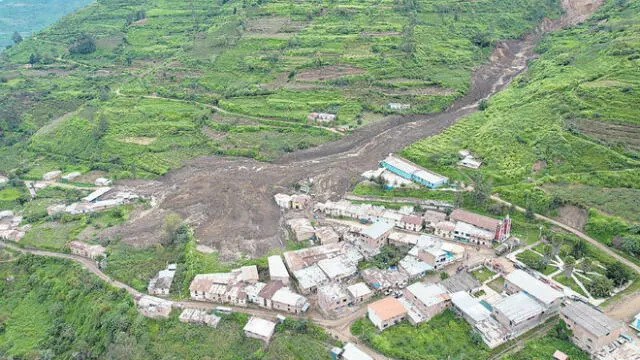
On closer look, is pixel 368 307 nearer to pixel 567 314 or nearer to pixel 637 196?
pixel 567 314

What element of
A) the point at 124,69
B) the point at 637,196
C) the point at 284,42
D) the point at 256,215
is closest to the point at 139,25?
the point at 124,69

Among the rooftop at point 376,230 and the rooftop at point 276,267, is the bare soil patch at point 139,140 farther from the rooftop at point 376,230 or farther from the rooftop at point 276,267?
the rooftop at point 376,230

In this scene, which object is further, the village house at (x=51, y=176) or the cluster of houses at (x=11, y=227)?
the village house at (x=51, y=176)

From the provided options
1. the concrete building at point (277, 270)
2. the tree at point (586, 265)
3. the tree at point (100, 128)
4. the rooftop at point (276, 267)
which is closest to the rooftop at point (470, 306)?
the tree at point (586, 265)

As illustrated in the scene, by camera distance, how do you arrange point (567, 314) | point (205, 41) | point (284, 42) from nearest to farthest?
point (567, 314), point (284, 42), point (205, 41)

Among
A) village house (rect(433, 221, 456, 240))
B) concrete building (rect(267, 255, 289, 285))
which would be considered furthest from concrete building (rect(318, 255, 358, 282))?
village house (rect(433, 221, 456, 240))

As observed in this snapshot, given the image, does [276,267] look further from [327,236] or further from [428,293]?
[428,293]

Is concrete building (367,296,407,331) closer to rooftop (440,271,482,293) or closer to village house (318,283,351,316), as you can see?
village house (318,283,351,316)
